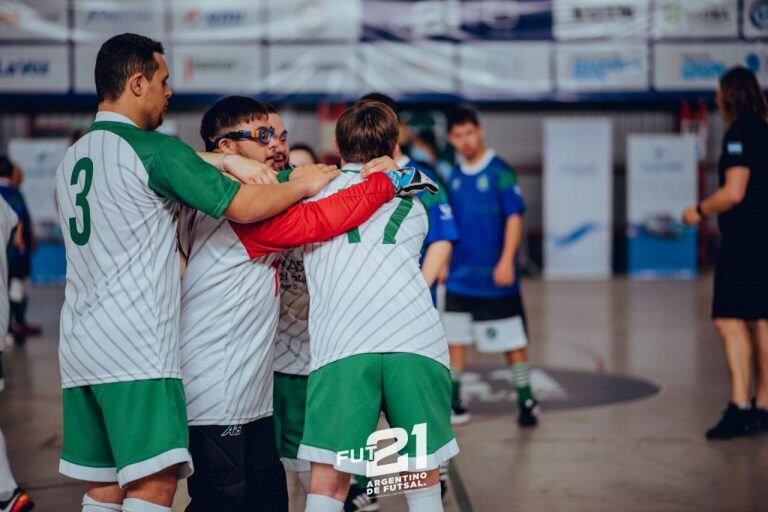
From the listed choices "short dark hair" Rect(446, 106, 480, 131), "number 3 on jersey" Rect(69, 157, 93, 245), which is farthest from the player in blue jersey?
"number 3 on jersey" Rect(69, 157, 93, 245)

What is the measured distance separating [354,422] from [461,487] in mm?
2011

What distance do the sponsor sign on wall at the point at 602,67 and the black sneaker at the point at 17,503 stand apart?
38.7 feet

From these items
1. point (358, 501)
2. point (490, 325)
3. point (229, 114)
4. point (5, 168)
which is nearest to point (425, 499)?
point (358, 501)

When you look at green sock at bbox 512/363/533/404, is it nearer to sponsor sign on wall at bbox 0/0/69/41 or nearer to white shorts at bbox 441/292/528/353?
white shorts at bbox 441/292/528/353

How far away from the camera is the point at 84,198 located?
2869mm

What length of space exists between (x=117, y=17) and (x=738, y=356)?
37.3ft

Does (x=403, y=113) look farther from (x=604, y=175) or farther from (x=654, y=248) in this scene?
(x=654, y=248)

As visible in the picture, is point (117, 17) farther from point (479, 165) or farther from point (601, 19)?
point (479, 165)

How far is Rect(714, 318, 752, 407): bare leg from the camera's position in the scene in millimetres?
5547

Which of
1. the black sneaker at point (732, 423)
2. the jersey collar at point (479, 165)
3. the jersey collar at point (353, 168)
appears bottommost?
the black sneaker at point (732, 423)

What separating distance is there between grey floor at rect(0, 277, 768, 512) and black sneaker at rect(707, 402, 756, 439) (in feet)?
0.32

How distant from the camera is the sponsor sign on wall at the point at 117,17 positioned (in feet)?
47.4

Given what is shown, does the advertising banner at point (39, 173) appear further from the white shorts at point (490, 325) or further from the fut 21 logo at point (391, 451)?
the fut 21 logo at point (391, 451)

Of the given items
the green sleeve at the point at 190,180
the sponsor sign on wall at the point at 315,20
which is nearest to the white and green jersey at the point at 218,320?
the green sleeve at the point at 190,180
